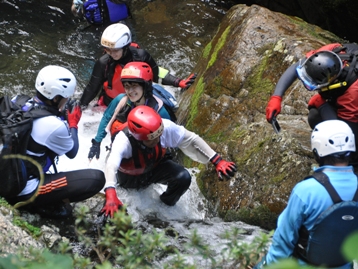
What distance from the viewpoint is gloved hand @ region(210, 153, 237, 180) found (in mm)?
5988

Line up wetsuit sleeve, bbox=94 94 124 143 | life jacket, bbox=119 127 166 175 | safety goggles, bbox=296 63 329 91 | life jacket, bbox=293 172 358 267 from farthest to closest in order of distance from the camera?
1. wetsuit sleeve, bbox=94 94 124 143
2. life jacket, bbox=119 127 166 175
3. safety goggles, bbox=296 63 329 91
4. life jacket, bbox=293 172 358 267

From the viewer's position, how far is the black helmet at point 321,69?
4.76m

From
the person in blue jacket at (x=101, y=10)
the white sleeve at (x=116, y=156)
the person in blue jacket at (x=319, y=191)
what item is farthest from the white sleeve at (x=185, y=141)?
the person in blue jacket at (x=101, y=10)

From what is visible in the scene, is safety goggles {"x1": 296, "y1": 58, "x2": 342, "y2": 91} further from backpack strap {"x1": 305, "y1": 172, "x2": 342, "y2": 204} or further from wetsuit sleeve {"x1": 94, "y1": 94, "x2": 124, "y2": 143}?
wetsuit sleeve {"x1": 94, "y1": 94, "x2": 124, "y2": 143}

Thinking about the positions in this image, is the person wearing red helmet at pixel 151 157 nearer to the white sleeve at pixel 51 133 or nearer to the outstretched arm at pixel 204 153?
the outstretched arm at pixel 204 153

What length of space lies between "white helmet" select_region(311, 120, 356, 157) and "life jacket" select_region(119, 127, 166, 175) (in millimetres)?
2440

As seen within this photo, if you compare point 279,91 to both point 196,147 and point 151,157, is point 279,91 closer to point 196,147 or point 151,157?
point 196,147

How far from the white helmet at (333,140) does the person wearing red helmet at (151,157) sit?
2.10 m

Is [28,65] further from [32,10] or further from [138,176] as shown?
[138,176]

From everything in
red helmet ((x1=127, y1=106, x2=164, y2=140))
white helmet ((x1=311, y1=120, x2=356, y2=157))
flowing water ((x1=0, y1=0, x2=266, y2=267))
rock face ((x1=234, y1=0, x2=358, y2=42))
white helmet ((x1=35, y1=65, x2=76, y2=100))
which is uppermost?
white helmet ((x1=311, y1=120, x2=356, y2=157))

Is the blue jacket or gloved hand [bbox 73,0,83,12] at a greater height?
the blue jacket

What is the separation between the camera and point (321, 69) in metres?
4.77

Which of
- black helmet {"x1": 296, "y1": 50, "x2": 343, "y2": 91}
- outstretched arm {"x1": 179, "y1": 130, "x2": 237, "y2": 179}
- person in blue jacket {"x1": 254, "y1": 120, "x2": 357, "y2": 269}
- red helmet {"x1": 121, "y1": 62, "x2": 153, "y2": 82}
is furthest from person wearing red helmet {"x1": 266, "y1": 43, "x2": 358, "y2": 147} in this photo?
red helmet {"x1": 121, "y1": 62, "x2": 153, "y2": 82}

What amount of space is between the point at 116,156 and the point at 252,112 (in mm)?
2334
